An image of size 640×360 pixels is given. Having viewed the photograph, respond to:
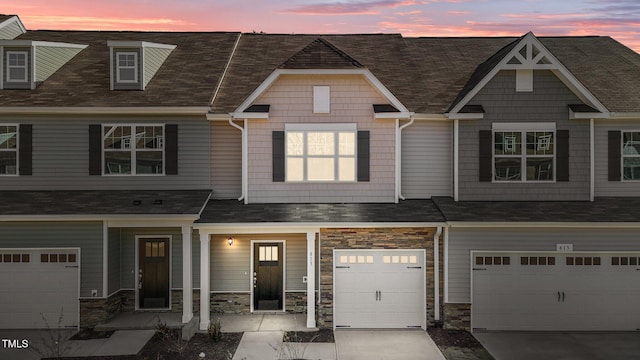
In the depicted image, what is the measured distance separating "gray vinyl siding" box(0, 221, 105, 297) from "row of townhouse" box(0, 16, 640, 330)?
4cm

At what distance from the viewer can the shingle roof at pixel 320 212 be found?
1435 centimetres

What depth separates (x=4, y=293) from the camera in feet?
47.5

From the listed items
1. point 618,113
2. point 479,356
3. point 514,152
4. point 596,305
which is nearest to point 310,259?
point 479,356

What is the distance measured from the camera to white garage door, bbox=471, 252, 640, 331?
14.5 m

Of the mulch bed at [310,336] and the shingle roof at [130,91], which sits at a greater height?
the shingle roof at [130,91]

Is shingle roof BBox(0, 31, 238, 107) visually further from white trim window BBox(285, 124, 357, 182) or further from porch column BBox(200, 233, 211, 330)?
porch column BBox(200, 233, 211, 330)

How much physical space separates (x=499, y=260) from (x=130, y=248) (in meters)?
10.7

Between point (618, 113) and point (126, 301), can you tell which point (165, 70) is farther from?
point (618, 113)

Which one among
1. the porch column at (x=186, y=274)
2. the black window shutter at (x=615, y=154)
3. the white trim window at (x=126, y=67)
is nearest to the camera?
the porch column at (x=186, y=274)

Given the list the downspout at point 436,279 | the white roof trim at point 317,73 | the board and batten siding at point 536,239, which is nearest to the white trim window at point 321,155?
the white roof trim at point 317,73

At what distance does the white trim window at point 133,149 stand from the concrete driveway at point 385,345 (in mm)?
7441

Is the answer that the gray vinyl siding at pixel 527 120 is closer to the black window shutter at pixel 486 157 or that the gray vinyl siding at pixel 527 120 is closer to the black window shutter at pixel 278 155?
the black window shutter at pixel 486 157

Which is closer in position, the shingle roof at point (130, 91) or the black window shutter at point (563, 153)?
the black window shutter at point (563, 153)

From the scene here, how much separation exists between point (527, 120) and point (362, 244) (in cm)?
A: 627
